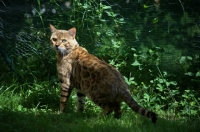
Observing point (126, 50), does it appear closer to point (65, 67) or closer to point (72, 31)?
point (72, 31)

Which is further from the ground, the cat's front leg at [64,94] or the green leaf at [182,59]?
the green leaf at [182,59]

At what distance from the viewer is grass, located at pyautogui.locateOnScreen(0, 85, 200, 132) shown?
5.31 meters

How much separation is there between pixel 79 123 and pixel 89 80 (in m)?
0.76

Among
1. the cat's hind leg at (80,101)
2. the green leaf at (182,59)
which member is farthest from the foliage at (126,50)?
the cat's hind leg at (80,101)

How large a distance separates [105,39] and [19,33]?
5.30ft

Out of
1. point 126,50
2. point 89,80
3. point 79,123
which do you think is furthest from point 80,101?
point 126,50

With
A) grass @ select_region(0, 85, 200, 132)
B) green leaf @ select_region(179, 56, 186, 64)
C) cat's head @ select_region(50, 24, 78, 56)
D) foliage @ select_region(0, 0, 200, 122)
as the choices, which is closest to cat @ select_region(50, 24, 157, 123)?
cat's head @ select_region(50, 24, 78, 56)

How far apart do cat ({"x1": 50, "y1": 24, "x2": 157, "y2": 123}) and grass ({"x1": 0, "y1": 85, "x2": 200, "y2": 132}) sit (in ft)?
0.61

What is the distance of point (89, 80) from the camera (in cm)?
625

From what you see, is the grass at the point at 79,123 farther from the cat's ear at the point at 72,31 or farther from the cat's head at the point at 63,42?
the cat's ear at the point at 72,31

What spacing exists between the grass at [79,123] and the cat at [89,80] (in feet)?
0.61

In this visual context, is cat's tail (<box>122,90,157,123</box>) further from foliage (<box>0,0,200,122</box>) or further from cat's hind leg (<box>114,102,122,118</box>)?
foliage (<box>0,0,200,122</box>)

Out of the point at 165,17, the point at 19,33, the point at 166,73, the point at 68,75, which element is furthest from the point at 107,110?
the point at 19,33

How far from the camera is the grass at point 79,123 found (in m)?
5.31
